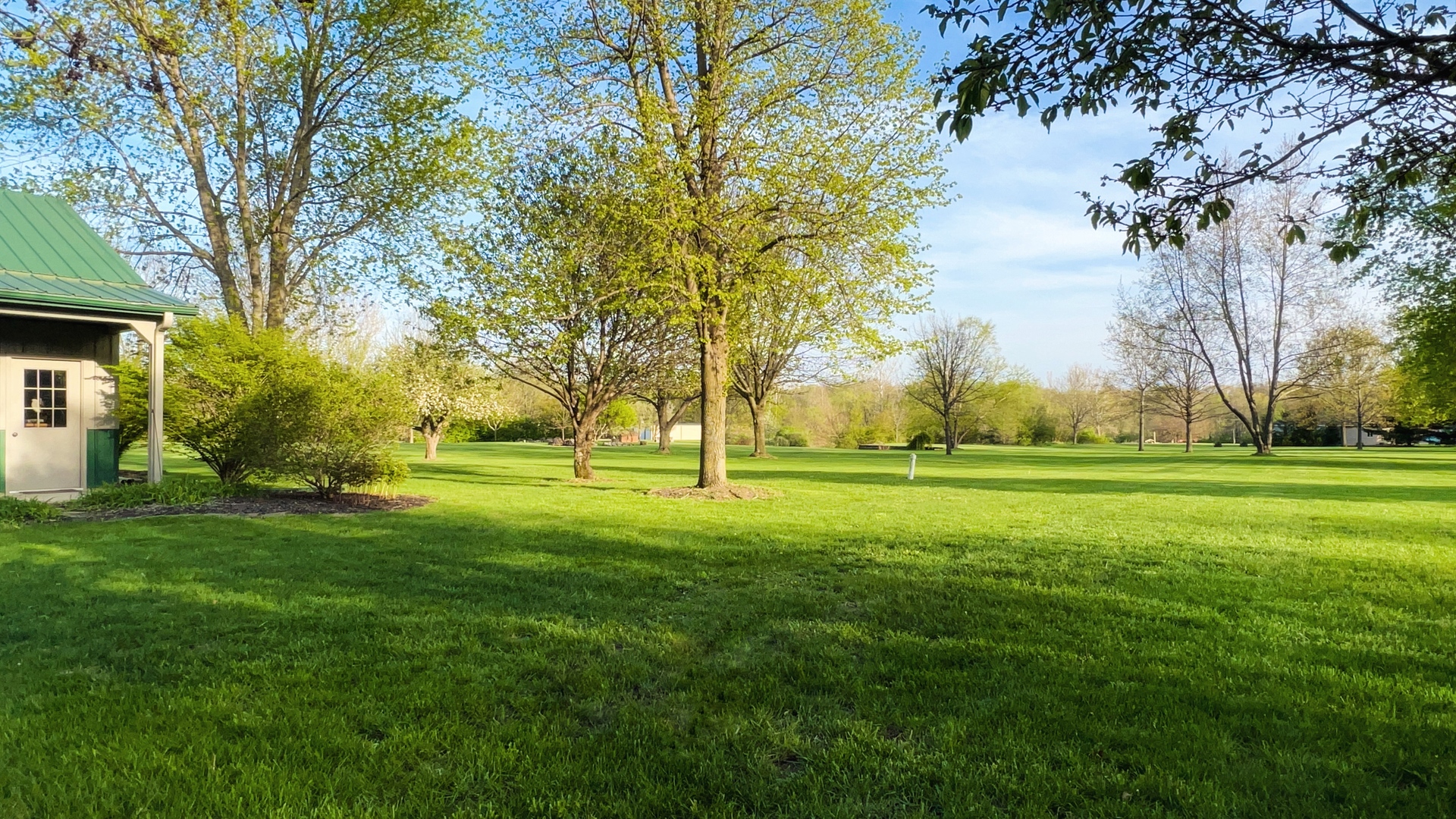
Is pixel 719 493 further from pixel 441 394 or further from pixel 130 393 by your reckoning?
pixel 441 394

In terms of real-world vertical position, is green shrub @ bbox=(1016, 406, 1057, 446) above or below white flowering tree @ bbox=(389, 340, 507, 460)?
below

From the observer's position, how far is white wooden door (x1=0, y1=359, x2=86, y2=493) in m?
11.0

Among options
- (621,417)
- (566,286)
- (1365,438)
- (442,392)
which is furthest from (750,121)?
(1365,438)

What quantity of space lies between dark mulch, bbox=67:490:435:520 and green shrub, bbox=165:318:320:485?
2.38ft

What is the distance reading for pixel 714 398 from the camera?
13.5m

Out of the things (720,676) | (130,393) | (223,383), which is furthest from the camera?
(223,383)

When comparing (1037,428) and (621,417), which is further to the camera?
(1037,428)

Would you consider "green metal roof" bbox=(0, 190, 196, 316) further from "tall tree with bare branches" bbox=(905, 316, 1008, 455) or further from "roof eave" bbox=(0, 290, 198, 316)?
"tall tree with bare branches" bbox=(905, 316, 1008, 455)

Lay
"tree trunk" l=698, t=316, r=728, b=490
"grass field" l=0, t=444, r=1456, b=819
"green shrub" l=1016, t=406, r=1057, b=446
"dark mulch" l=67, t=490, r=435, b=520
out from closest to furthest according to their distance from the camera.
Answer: "grass field" l=0, t=444, r=1456, b=819
"dark mulch" l=67, t=490, r=435, b=520
"tree trunk" l=698, t=316, r=728, b=490
"green shrub" l=1016, t=406, r=1057, b=446

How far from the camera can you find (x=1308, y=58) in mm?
3293

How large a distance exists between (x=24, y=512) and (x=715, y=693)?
10369mm

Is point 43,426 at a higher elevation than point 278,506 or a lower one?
higher

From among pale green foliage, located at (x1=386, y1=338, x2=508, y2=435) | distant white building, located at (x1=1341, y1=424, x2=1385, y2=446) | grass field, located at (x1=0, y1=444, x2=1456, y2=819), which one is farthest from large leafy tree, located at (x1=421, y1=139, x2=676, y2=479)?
distant white building, located at (x1=1341, y1=424, x2=1385, y2=446)

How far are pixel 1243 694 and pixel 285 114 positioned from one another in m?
19.8
